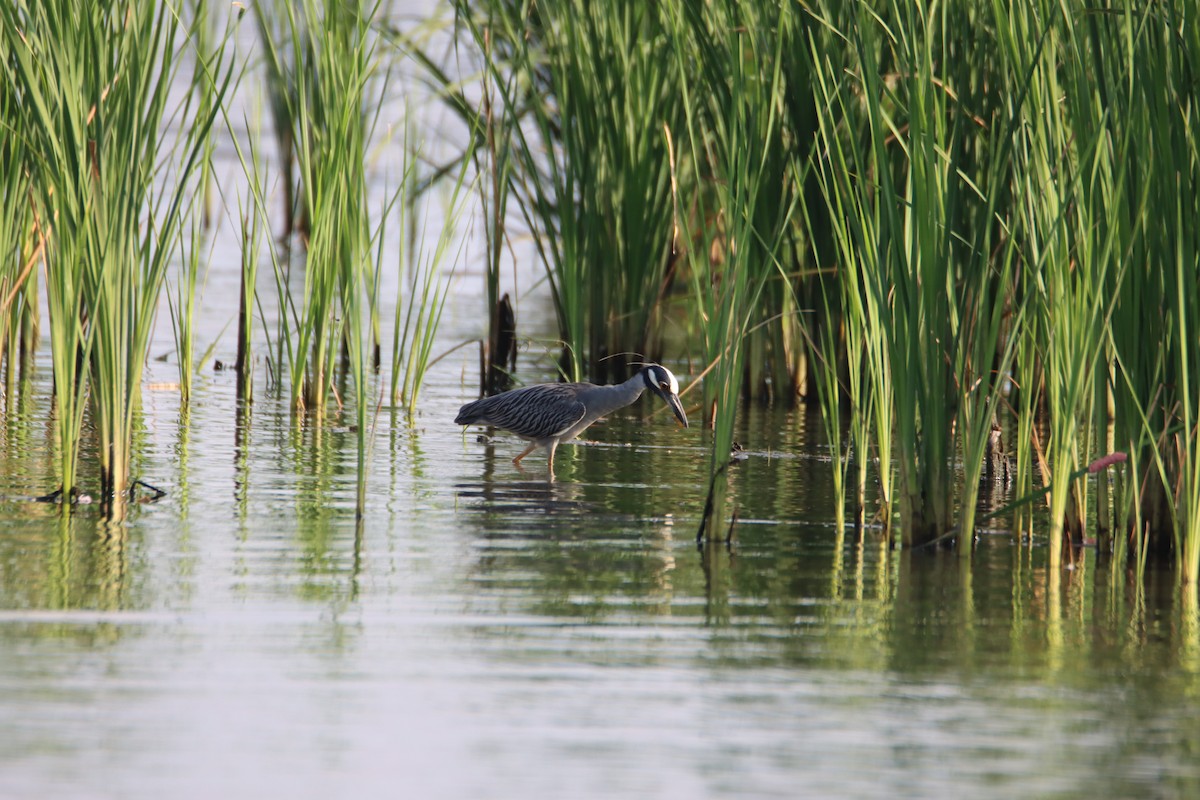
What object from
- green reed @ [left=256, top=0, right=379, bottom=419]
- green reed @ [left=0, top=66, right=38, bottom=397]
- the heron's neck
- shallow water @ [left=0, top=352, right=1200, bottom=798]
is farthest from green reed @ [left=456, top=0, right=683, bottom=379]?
shallow water @ [left=0, top=352, right=1200, bottom=798]

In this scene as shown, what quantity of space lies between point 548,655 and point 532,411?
3886 millimetres

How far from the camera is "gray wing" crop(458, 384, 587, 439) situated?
8195mm

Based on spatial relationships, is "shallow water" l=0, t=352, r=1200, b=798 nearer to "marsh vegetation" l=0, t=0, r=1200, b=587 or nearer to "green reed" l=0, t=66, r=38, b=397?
"marsh vegetation" l=0, t=0, r=1200, b=587

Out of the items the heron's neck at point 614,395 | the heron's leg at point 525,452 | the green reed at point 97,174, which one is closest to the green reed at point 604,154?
the heron's neck at point 614,395

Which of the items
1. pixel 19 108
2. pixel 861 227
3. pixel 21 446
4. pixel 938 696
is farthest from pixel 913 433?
pixel 21 446

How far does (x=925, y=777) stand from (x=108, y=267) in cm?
339

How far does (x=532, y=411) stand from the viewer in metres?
8.27

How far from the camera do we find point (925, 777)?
3.60m

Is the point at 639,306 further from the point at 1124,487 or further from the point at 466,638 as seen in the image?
the point at 466,638

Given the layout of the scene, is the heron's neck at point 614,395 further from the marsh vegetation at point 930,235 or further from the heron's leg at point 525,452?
the marsh vegetation at point 930,235

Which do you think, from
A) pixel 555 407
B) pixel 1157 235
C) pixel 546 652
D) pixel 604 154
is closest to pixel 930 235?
pixel 1157 235

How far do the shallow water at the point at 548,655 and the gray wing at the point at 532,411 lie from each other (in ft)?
3.74

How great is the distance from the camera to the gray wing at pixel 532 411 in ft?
26.9

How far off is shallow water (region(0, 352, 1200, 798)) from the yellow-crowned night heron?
115 centimetres
